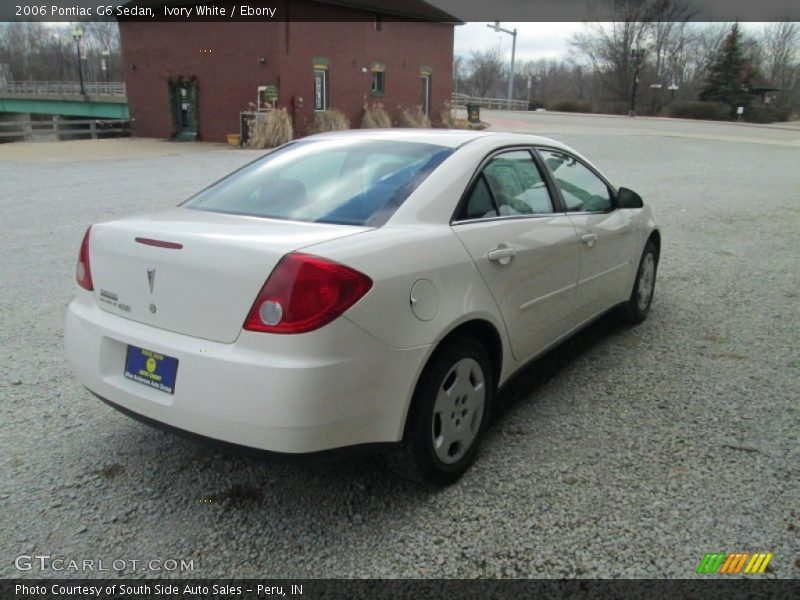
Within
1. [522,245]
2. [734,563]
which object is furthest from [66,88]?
[734,563]

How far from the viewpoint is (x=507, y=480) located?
297 cm

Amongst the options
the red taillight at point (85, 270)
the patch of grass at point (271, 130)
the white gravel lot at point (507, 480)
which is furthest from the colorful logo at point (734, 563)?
the patch of grass at point (271, 130)

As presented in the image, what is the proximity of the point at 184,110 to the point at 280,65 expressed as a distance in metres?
6.20

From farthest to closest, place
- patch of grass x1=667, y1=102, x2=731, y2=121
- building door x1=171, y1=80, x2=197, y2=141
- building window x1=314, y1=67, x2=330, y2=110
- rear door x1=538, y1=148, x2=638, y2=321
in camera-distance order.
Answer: patch of grass x1=667, y1=102, x2=731, y2=121 → building door x1=171, y1=80, x2=197, y2=141 → building window x1=314, y1=67, x2=330, y2=110 → rear door x1=538, y1=148, x2=638, y2=321

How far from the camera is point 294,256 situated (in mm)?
2350

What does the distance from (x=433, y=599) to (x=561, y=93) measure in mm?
95657

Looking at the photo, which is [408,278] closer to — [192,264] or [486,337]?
[486,337]

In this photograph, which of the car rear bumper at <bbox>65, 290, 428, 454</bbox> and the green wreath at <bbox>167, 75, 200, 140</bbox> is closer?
the car rear bumper at <bbox>65, 290, 428, 454</bbox>

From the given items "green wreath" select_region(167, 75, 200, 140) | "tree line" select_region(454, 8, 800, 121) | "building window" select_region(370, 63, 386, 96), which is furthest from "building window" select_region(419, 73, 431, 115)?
"tree line" select_region(454, 8, 800, 121)

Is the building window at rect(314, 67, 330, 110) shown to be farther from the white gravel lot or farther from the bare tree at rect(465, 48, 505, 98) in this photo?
the bare tree at rect(465, 48, 505, 98)

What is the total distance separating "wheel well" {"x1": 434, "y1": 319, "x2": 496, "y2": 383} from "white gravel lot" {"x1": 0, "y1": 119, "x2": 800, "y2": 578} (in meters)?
0.44

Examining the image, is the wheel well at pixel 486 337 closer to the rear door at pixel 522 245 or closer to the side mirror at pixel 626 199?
the rear door at pixel 522 245

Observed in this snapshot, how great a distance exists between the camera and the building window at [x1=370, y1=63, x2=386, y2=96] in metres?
30.6

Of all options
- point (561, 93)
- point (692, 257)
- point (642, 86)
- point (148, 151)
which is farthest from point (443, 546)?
point (561, 93)
